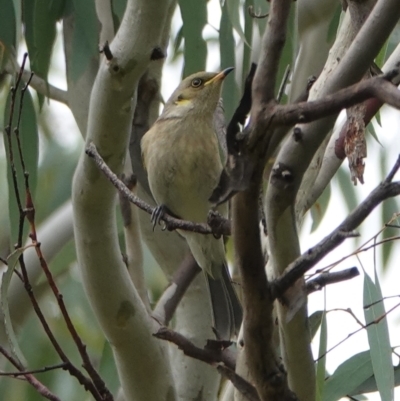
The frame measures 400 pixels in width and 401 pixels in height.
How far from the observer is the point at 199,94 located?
2.82 metres

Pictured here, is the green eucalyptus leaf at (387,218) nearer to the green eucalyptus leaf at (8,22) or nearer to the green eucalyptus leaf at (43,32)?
the green eucalyptus leaf at (43,32)

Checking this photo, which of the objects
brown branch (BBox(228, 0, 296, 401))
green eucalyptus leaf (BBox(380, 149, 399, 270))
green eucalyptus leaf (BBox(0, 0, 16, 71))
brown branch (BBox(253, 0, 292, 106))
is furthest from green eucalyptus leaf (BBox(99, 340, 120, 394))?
brown branch (BBox(253, 0, 292, 106))

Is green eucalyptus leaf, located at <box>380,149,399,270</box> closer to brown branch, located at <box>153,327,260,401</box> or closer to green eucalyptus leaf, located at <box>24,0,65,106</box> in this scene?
green eucalyptus leaf, located at <box>24,0,65,106</box>

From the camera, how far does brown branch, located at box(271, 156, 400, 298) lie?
103cm

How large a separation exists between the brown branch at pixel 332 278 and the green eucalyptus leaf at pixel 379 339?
0.52 m

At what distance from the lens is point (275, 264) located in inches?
55.4

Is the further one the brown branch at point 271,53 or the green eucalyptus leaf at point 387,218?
the green eucalyptus leaf at point 387,218

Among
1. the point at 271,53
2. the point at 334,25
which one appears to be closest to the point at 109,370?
the point at 334,25

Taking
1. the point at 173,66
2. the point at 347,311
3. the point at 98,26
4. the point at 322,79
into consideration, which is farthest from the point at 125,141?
the point at 173,66

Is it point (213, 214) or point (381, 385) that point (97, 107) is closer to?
point (213, 214)

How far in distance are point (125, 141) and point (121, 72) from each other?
0.57 feet

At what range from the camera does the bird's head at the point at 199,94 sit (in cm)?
280

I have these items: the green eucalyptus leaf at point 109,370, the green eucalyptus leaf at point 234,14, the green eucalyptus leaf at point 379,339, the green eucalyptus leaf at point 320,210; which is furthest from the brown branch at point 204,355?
the green eucalyptus leaf at point 320,210

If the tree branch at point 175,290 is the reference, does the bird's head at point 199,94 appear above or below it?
above
